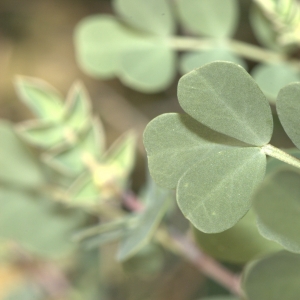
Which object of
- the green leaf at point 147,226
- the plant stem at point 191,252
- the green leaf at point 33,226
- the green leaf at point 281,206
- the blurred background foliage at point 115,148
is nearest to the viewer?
the green leaf at point 281,206

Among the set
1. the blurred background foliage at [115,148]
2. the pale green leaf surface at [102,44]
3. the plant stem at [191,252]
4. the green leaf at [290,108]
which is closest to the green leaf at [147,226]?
the blurred background foliage at [115,148]

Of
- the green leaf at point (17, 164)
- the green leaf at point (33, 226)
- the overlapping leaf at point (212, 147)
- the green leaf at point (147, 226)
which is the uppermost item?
the overlapping leaf at point (212, 147)

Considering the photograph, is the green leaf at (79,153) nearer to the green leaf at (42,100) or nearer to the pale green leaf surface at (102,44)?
the green leaf at (42,100)

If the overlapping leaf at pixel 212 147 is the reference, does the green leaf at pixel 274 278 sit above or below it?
below

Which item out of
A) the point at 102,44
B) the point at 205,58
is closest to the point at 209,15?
the point at 205,58

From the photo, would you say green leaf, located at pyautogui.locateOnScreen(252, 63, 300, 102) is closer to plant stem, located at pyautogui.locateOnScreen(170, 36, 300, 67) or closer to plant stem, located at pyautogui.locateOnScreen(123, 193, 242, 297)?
plant stem, located at pyautogui.locateOnScreen(170, 36, 300, 67)

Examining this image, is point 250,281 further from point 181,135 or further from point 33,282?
point 33,282

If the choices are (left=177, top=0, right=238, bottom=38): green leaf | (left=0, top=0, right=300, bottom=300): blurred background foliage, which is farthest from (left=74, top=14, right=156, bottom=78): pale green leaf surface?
(left=177, top=0, right=238, bottom=38): green leaf
